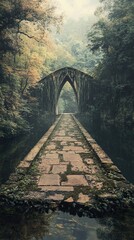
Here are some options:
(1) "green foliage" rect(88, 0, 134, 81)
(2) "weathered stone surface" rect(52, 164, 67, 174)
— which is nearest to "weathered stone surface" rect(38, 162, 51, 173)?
(2) "weathered stone surface" rect(52, 164, 67, 174)

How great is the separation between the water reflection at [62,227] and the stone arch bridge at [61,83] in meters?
20.0

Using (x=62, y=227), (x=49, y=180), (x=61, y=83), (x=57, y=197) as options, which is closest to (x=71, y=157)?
(x=49, y=180)

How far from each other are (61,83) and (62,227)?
22579 millimetres

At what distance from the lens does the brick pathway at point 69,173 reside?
3604mm

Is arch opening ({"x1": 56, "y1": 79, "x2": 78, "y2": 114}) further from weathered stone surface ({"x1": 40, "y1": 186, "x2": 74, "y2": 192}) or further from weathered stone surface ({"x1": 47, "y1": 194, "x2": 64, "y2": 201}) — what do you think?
weathered stone surface ({"x1": 47, "y1": 194, "x2": 64, "y2": 201})

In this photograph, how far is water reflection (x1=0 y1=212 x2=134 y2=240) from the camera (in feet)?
8.54

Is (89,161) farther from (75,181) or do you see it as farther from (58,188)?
(58,188)

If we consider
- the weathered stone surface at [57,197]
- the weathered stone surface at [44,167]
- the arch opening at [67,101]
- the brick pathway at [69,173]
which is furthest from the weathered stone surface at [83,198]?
the arch opening at [67,101]

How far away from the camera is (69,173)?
4551 mm

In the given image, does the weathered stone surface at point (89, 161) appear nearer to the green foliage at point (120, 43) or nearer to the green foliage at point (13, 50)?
the green foliage at point (13, 50)

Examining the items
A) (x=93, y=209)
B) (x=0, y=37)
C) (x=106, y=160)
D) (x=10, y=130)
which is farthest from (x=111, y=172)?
(x=0, y=37)

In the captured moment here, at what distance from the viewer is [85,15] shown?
324 ft

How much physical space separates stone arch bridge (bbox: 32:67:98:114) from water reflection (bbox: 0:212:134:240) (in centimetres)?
1999

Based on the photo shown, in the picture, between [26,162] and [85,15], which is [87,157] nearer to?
[26,162]
